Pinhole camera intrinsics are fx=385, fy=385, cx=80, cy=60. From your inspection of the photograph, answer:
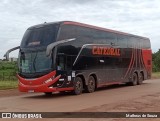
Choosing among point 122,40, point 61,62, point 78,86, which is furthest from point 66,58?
point 122,40

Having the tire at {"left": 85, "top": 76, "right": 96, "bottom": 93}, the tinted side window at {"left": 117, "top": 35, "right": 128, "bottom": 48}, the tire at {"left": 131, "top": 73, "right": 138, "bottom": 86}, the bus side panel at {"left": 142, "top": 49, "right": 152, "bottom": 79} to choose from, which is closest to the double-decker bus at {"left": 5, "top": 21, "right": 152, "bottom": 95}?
the tire at {"left": 85, "top": 76, "right": 96, "bottom": 93}

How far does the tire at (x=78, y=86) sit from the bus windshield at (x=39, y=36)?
8.93 feet

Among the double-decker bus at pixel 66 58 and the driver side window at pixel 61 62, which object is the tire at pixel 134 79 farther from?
the driver side window at pixel 61 62

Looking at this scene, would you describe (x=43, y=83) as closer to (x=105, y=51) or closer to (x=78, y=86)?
(x=78, y=86)

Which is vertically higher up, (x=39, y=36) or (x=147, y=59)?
(x=39, y=36)

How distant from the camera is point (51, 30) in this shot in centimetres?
1894

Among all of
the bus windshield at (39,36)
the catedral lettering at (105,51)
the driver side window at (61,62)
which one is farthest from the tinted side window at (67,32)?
the catedral lettering at (105,51)

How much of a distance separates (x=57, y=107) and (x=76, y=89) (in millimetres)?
5517

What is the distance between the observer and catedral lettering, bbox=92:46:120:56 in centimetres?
2197

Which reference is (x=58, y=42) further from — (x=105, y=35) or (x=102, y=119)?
(x=102, y=119)

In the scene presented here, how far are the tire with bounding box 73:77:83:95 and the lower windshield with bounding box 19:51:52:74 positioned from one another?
6.88 feet

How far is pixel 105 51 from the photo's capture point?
2319 cm

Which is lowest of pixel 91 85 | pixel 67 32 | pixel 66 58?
pixel 91 85

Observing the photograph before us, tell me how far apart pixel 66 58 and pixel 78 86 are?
1.85m
